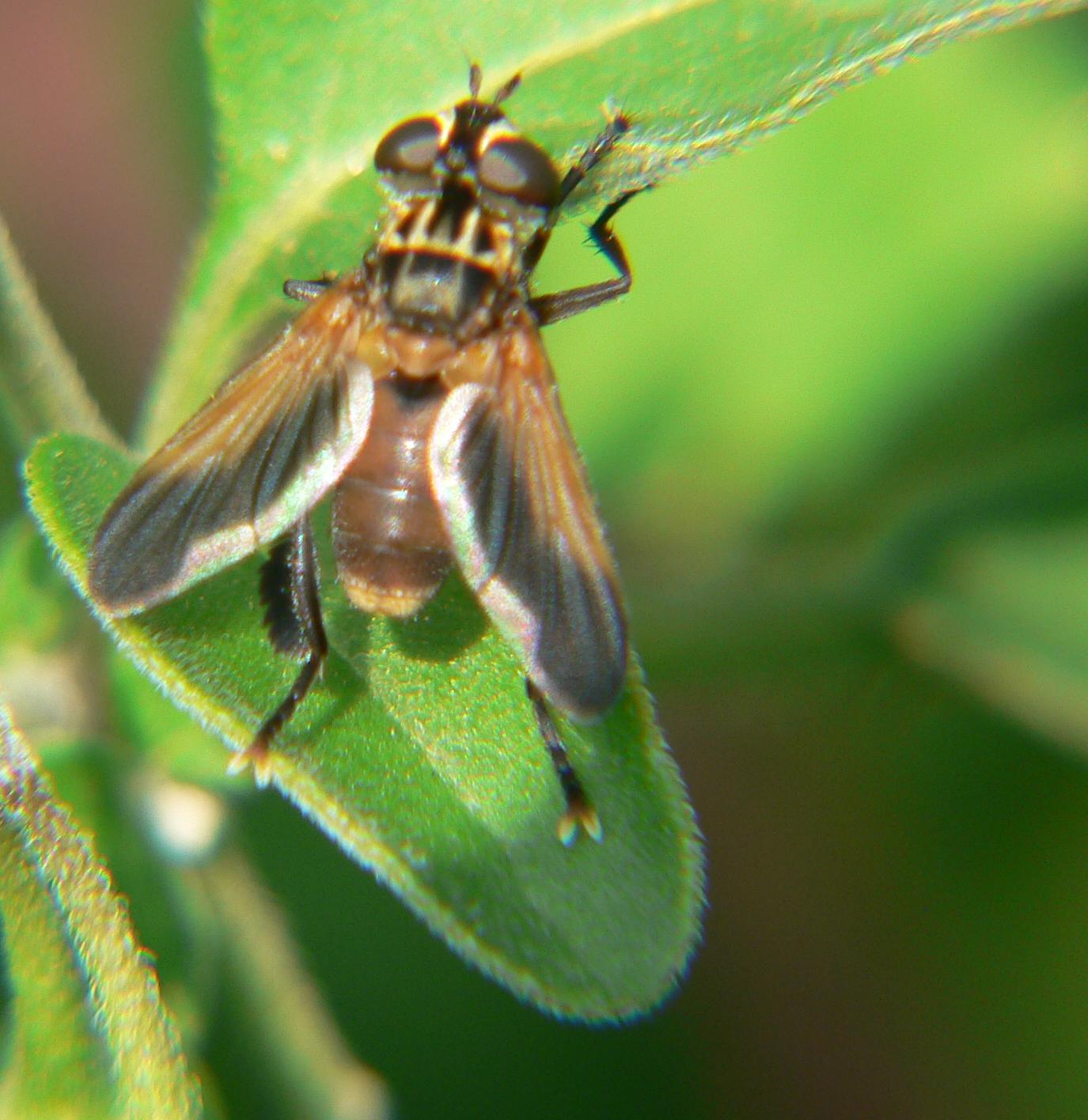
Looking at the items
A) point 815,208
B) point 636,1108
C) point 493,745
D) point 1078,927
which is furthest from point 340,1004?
point 815,208

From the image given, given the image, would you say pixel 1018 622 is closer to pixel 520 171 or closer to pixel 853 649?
pixel 853 649

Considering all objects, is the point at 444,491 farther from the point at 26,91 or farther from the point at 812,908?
the point at 26,91

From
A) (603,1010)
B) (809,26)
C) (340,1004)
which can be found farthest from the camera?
(340,1004)

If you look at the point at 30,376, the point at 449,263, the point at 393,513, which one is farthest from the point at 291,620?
the point at 449,263

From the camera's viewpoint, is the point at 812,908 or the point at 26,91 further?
the point at 26,91

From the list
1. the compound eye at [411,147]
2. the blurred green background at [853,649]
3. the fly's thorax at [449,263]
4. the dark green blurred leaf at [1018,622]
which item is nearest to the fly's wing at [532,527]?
the fly's thorax at [449,263]

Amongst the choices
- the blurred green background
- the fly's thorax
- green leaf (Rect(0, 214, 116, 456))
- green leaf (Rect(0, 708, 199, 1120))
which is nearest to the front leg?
the fly's thorax
